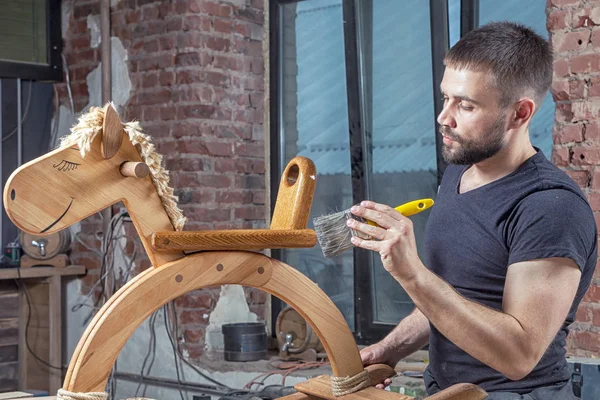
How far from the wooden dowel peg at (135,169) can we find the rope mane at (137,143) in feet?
0.12

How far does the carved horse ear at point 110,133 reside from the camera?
1.43 metres

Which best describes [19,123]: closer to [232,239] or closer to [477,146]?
[232,239]

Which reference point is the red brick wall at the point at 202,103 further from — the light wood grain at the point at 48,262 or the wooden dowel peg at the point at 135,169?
the wooden dowel peg at the point at 135,169

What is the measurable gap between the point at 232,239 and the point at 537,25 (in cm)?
201

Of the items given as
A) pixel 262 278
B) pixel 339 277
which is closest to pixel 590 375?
pixel 262 278

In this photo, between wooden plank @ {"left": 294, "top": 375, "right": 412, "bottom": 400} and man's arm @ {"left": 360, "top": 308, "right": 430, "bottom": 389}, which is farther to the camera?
man's arm @ {"left": 360, "top": 308, "right": 430, "bottom": 389}

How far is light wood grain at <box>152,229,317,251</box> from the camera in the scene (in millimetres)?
1496

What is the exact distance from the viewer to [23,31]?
4.09 metres

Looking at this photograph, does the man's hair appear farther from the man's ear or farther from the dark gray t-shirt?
the dark gray t-shirt

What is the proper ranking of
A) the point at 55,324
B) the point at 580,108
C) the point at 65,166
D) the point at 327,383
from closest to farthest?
1. the point at 65,166
2. the point at 327,383
3. the point at 580,108
4. the point at 55,324

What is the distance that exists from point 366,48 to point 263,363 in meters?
1.44

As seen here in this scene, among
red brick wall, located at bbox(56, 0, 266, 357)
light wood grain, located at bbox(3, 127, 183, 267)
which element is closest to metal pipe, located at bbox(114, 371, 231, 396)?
red brick wall, located at bbox(56, 0, 266, 357)

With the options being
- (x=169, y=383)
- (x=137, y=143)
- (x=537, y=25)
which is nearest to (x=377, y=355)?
(x=137, y=143)

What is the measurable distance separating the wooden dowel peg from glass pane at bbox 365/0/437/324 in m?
2.16
